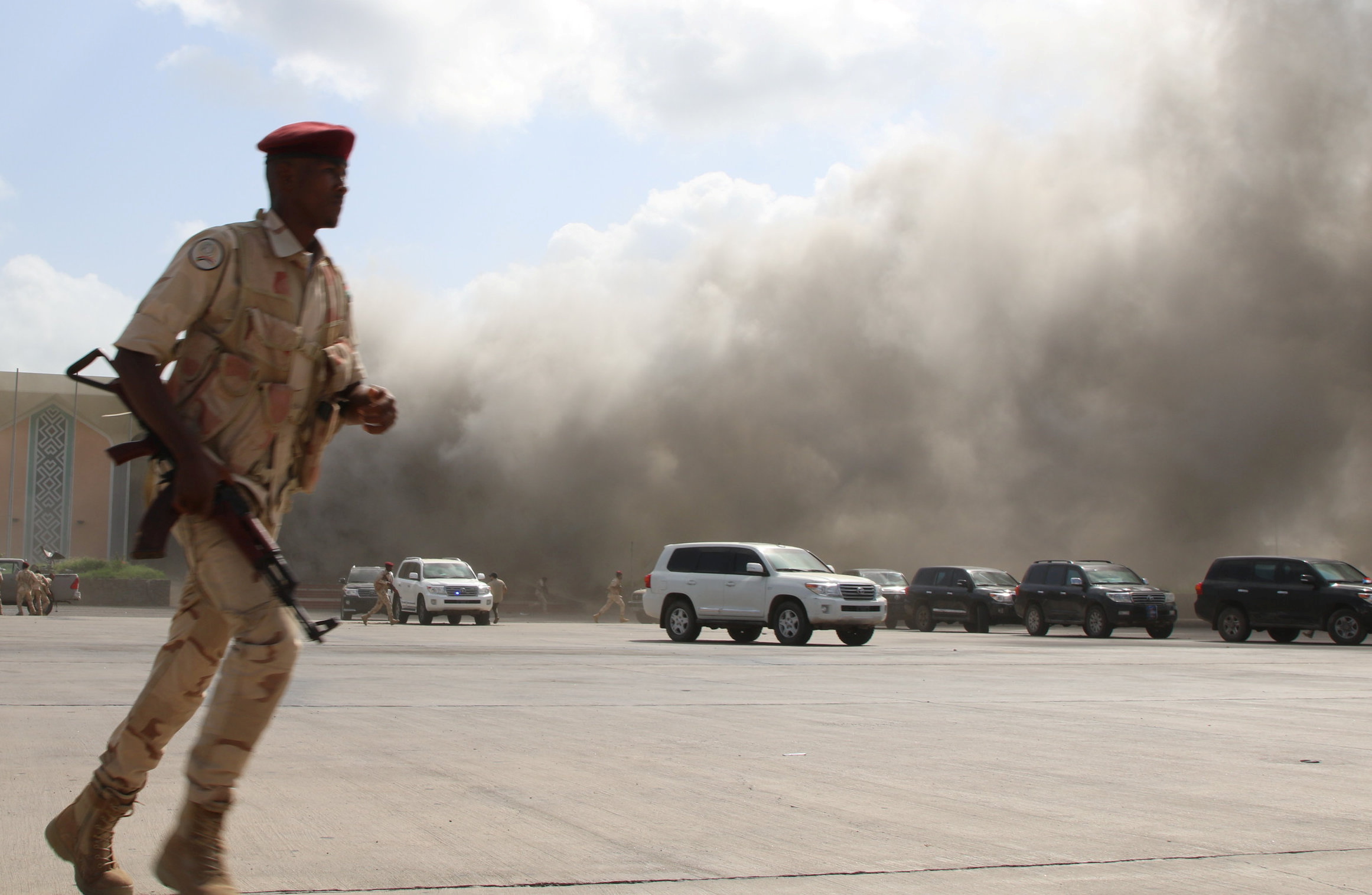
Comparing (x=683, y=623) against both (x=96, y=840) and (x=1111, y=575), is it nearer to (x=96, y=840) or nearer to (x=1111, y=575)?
(x=1111, y=575)

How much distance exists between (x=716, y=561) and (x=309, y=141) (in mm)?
17379

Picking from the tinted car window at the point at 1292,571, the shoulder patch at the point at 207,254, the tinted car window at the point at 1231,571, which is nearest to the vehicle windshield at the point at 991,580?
the tinted car window at the point at 1231,571

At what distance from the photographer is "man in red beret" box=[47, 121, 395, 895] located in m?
2.87

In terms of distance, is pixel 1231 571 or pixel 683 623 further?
pixel 1231 571

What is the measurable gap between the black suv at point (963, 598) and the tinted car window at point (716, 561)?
9044 mm

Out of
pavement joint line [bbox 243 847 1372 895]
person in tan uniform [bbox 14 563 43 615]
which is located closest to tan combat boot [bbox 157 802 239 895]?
pavement joint line [bbox 243 847 1372 895]

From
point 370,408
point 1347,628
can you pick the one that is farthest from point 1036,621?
point 370,408

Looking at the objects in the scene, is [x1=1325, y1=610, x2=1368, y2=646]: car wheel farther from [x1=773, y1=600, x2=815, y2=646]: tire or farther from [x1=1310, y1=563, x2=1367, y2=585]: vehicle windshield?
[x1=773, y1=600, x2=815, y2=646]: tire

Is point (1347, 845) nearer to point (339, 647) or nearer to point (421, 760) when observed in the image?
point (421, 760)

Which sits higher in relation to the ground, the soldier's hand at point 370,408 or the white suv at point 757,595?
the soldier's hand at point 370,408

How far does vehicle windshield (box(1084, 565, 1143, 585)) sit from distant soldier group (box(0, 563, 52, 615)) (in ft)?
69.8

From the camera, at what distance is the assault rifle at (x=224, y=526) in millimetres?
2887

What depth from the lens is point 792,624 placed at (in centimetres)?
1916

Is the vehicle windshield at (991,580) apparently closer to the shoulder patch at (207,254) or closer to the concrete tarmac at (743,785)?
the concrete tarmac at (743,785)
